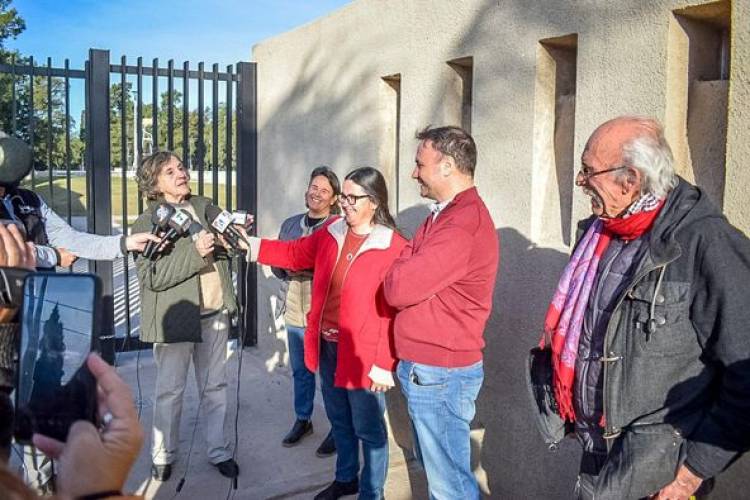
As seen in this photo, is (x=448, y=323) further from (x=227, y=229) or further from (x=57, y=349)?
(x=57, y=349)

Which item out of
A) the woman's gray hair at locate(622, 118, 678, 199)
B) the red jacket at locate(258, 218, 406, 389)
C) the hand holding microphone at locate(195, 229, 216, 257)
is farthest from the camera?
the hand holding microphone at locate(195, 229, 216, 257)

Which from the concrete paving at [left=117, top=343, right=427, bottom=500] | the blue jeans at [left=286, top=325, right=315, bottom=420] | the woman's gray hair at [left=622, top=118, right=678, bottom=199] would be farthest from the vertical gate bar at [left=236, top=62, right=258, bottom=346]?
the woman's gray hair at [left=622, top=118, right=678, bottom=199]

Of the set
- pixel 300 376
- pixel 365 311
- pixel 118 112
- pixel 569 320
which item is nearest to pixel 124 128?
pixel 300 376

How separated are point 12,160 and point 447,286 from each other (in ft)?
6.40

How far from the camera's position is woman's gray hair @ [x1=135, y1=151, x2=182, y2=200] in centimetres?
385

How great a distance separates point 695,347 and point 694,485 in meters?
0.42

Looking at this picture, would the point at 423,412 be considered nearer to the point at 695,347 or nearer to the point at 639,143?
the point at 695,347

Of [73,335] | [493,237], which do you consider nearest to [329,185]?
[493,237]

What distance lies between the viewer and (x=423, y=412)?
9.25 ft

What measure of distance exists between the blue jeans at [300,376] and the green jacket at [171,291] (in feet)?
2.68

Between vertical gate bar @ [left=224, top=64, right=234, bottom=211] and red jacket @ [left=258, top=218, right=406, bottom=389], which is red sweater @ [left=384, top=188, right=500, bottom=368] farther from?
vertical gate bar @ [left=224, top=64, right=234, bottom=211]

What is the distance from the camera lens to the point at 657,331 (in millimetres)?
1995

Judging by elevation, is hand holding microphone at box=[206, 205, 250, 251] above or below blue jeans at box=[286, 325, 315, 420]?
above

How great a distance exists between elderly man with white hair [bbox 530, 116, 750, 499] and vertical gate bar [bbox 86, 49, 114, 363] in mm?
4430
